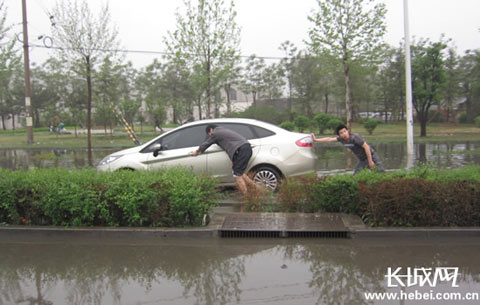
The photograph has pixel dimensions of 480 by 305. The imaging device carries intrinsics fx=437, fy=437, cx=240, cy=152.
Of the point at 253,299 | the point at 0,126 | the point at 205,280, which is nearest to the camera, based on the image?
the point at 253,299

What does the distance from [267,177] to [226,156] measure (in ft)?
2.88

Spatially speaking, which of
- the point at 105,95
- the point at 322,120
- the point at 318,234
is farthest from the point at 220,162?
the point at 105,95

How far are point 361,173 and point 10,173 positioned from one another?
207 inches

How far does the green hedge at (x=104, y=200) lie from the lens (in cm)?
596

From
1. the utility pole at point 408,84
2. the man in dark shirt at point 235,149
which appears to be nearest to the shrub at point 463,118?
the utility pole at point 408,84

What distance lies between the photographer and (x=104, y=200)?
5.98m

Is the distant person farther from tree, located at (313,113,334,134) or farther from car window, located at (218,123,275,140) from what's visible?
tree, located at (313,113,334,134)

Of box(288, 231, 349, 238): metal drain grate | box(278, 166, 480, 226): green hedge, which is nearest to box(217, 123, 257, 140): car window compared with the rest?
box(278, 166, 480, 226): green hedge

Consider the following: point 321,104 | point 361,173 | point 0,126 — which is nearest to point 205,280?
point 361,173

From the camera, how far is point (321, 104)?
43938 millimetres

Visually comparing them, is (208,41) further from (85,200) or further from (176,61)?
(85,200)

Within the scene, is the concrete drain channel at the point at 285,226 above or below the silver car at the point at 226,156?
below

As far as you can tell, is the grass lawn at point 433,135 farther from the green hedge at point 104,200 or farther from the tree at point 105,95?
the green hedge at point 104,200

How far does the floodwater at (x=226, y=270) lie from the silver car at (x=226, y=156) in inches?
103
